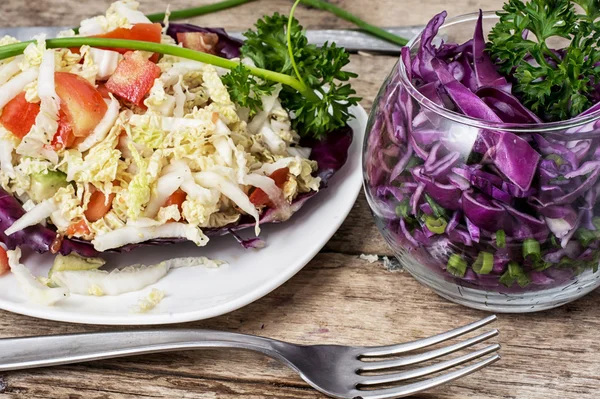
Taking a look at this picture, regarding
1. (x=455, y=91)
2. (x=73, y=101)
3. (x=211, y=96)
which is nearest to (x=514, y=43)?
(x=455, y=91)

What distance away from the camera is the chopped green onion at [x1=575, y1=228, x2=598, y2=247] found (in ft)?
5.41

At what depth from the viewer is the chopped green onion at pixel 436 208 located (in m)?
1.68

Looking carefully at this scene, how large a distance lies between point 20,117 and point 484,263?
126 cm

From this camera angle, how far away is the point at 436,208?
1688mm

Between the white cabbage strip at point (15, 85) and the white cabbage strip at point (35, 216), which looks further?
the white cabbage strip at point (15, 85)

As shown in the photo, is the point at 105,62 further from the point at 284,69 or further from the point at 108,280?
the point at 108,280

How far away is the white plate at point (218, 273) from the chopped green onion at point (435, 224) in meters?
0.37

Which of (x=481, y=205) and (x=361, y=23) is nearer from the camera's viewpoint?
(x=481, y=205)

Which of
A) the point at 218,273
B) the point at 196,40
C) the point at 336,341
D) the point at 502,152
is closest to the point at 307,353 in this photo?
the point at 336,341

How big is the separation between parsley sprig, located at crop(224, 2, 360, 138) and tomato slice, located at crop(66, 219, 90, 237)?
53 centimetres

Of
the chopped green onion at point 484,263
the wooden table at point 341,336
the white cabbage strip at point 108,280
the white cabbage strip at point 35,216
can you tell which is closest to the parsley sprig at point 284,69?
the wooden table at point 341,336

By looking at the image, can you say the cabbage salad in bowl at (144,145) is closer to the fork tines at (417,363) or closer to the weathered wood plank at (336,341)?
the weathered wood plank at (336,341)

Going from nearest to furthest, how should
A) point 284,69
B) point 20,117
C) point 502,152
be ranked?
point 502,152
point 20,117
point 284,69

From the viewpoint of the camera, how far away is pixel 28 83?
212 centimetres
